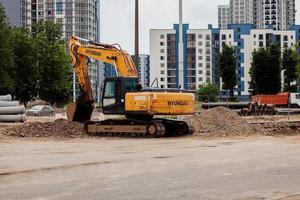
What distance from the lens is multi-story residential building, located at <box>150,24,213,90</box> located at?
558ft

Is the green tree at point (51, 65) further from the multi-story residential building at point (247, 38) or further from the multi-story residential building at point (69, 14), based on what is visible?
the multi-story residential building at point (247, 38)

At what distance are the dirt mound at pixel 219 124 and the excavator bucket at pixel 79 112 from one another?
5.51 m

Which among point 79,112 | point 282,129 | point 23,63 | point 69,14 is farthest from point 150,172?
point 69,14

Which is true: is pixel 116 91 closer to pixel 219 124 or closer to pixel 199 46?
pixel 219 124

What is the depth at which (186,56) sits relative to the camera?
564ft

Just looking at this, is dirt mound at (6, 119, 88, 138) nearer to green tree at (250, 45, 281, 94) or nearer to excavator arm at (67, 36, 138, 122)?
excavator arm at (67, 36, 138, 122)

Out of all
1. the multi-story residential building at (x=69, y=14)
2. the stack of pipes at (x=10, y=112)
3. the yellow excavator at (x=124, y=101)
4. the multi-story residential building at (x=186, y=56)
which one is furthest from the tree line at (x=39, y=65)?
the multi-story residential building at (x=186, y=56)

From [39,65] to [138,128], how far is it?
52328mm

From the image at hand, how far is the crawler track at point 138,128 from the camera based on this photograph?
27.8 meters

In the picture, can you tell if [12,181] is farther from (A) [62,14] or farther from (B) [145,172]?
(A) [62,14]

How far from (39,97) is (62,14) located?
7945cm

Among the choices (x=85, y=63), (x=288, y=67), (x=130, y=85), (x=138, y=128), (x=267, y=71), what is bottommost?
(x=138, y=128)

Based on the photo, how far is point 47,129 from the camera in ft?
96.7

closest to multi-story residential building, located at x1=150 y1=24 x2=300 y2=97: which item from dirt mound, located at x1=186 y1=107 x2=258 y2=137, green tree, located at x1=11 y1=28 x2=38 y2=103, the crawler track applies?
green tree, located at x1=11 y1=28 x2=38 y2=103
